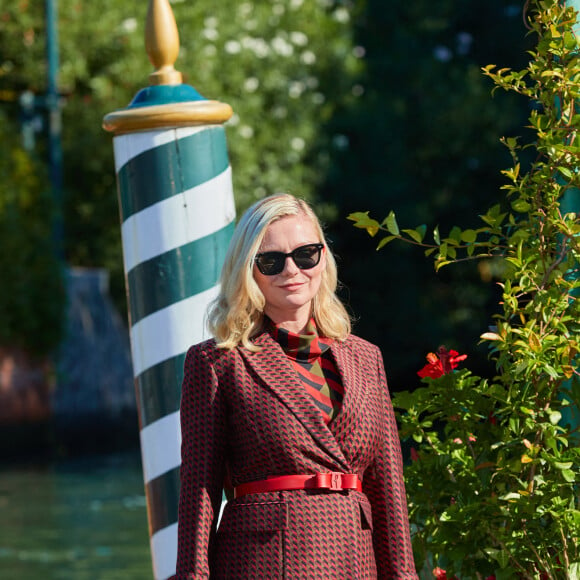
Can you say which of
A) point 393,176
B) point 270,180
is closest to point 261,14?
point 270,180

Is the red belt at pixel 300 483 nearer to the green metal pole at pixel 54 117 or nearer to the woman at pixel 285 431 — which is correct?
the woman at pixel 285 431

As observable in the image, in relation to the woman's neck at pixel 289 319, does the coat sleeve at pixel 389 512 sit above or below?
below

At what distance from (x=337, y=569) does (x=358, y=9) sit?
2239cm

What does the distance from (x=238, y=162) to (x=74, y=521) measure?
8910mm

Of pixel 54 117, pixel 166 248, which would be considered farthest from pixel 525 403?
pixel 54 117

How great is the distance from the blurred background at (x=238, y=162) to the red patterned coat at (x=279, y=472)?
10147mm

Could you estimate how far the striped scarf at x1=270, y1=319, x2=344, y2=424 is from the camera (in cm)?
308

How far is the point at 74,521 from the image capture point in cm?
1209

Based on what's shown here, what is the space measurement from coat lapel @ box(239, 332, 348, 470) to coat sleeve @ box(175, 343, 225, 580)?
4.1 inches

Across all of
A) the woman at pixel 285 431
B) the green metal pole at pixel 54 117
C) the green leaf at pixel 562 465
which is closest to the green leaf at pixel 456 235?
the woman at pixel 285 431

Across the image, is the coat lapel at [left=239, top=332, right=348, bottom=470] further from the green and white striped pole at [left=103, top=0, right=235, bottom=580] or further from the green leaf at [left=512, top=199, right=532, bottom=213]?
the green and white striped pole at [left=103, top=0, right=235, bottom=580]

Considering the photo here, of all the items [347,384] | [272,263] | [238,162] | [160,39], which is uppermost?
[238,162]

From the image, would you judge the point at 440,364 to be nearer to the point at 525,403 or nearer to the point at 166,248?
the point at 525,403

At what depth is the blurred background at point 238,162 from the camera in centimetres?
1862
